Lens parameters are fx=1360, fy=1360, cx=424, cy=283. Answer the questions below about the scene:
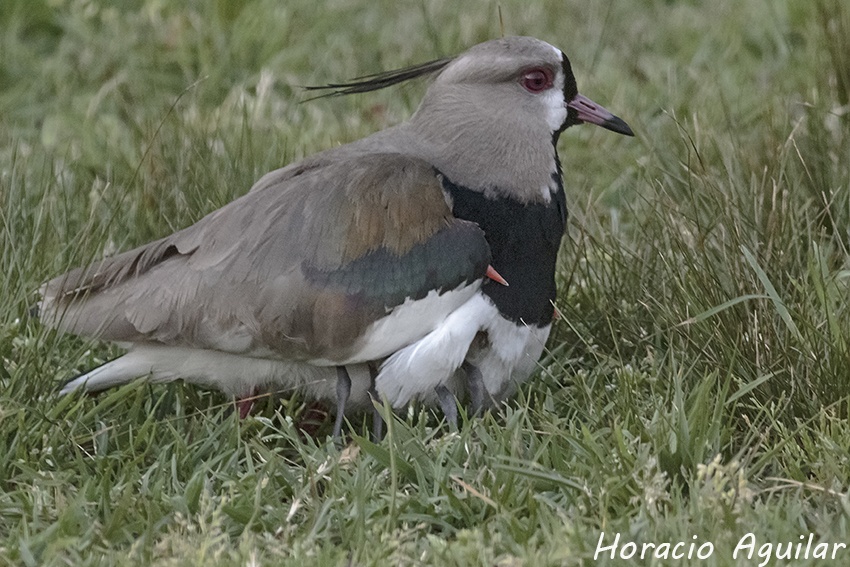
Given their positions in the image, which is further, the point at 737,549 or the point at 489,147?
the point at 489,147

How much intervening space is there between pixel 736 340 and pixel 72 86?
136 inches

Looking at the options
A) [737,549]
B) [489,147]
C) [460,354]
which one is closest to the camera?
[737,549]

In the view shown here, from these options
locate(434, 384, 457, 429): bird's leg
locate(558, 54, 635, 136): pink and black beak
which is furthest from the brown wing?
locate(558, 54, 635, 136): pink and black beak

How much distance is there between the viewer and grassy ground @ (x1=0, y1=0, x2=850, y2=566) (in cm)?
296

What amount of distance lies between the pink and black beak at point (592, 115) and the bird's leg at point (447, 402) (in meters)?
0.91

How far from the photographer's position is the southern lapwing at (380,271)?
11.4 feet

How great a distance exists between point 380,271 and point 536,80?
2.50ft

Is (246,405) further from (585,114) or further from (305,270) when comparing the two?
(585,114)

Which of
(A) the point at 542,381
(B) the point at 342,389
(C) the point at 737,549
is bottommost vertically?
(A) the point at 542,381

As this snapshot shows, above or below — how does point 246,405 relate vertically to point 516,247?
below

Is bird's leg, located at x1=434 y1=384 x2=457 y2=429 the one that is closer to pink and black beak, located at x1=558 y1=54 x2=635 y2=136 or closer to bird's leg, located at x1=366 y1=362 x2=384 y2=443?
bird's leg, located at x1=366 y1=362 x2=384 y2=443

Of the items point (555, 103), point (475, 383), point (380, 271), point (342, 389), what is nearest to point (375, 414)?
point (342, 389)

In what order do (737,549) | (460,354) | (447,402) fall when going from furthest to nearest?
1. (447,402)
2. (460,354)
3. (737,549)

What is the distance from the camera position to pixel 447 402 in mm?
3600
